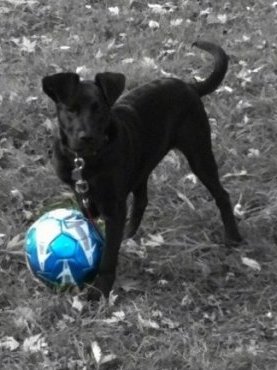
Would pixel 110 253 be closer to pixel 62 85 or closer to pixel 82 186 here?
pixel 82 186

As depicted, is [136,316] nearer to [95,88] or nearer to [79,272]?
[79,272]

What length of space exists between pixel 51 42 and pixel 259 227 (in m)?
3.44

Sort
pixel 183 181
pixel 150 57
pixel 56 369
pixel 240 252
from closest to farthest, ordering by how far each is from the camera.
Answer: pixel 56 369 → pixel 240 252 → pixel 183 181 → pixel 150 57

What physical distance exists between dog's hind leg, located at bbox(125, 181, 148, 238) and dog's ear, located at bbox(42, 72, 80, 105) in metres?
1.09

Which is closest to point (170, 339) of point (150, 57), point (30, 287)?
point (30, 287)

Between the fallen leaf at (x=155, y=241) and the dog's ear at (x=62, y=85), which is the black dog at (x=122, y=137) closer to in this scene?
the dog's ear at (x=62, y=85)

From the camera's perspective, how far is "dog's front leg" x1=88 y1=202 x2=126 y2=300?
159 inches

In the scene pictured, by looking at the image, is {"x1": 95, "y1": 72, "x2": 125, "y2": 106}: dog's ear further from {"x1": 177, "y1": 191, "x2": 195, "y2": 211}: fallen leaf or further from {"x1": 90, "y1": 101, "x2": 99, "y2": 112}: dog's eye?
{"x1": 177, "y1": 191, "x2": 195, "y2": 211}: fallen leaf

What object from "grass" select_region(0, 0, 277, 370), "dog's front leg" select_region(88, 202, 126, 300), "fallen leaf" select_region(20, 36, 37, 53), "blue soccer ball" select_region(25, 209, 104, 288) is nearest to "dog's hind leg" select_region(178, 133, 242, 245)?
"grass" select_region(0, 0, 277, 370)

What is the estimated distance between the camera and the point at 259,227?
192 inches

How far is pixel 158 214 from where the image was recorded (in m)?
5.02

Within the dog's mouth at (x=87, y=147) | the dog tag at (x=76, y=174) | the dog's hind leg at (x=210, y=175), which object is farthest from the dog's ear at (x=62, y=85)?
the dog's hind leg at (x=210, y=175)

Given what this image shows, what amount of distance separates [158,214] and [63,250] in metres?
1.18

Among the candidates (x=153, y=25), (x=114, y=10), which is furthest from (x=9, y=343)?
(x=114, y=10)
